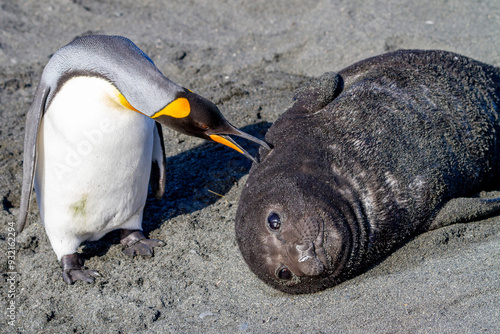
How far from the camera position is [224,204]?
454 cm

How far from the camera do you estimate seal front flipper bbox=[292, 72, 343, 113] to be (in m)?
4.34

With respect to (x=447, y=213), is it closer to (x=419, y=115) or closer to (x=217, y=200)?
(x=419, y=115)

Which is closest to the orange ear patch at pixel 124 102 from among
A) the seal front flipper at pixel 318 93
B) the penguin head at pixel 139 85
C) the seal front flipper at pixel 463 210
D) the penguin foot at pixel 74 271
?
the penguin head at pixel 139 85

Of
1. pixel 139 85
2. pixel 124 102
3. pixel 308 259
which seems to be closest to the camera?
pixel 308 259

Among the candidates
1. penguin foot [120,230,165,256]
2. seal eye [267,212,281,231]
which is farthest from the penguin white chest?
seal eye [267,212,281,231]

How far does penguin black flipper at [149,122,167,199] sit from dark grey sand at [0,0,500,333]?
24 centimetres

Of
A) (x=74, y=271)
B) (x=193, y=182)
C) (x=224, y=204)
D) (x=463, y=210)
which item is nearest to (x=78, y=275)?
(x=74, y=271)

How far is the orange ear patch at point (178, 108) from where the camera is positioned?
333 centimetres

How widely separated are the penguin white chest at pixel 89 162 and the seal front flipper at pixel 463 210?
2155 millimetres

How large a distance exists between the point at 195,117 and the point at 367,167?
121 centimetres

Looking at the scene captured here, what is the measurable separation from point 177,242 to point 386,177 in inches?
65.9

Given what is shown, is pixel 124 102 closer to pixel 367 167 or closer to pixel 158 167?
pixel 158 167

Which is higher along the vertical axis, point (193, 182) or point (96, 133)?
point (96, 133)

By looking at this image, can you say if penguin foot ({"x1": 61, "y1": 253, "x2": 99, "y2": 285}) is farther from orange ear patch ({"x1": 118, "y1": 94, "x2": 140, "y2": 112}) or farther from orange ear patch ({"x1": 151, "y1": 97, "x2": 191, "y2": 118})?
orange ear patch ({"x1": 151, "y1": 97, "x2": 191, "y2": 118})
